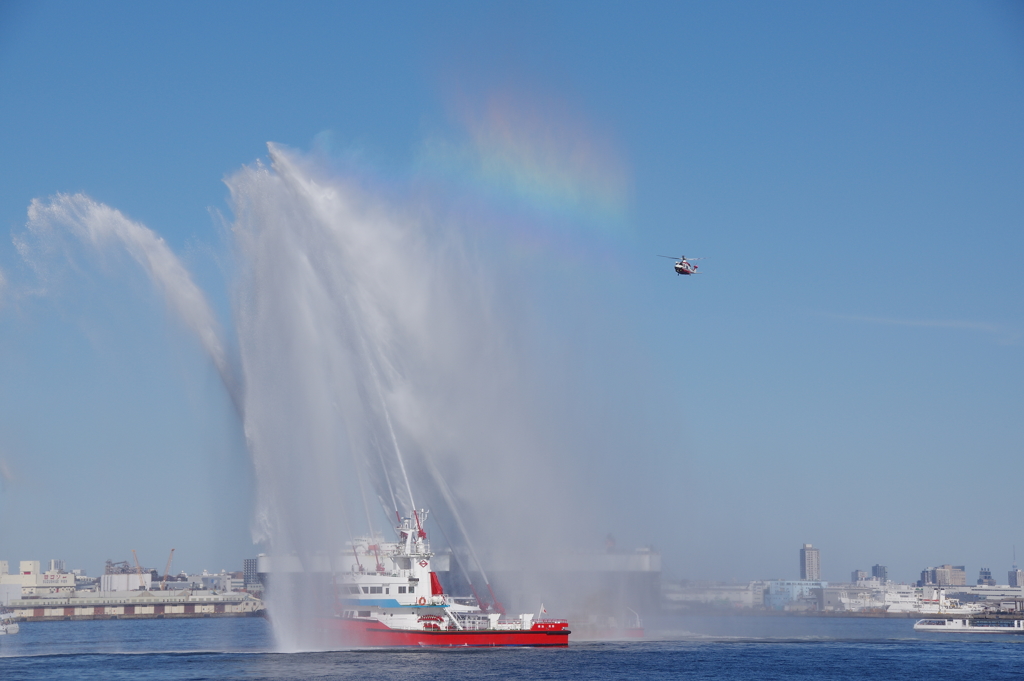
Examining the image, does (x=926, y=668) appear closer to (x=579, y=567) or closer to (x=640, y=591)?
(x=579, y=567)

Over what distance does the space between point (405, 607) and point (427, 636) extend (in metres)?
1.88

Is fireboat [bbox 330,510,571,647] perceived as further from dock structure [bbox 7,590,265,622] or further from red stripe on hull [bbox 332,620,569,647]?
dock structure [bbox 7,590,265,622]

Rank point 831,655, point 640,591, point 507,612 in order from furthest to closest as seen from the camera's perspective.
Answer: point 640,591, point 507,612, point 831,655

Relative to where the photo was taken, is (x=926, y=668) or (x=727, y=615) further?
(x=727, y=615)

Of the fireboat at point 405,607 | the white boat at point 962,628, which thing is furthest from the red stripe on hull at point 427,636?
A: the white boat at point 962,628

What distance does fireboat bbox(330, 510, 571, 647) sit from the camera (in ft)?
174

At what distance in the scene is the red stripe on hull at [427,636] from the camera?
52300 millimetres

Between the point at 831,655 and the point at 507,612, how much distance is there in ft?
70.4

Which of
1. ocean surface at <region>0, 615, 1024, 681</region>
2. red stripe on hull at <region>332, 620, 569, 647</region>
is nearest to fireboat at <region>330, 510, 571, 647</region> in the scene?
red stripe on hull at <region>332, 620, 569, 647</region>

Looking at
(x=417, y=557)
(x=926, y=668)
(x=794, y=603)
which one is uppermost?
(x=417, y=557)

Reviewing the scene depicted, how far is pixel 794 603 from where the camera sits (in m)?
186

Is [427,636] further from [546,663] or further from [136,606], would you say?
[136,606]

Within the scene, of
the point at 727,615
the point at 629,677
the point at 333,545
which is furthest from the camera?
the point at 727,615

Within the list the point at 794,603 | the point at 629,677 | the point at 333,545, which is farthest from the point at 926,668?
the point at 794,603
